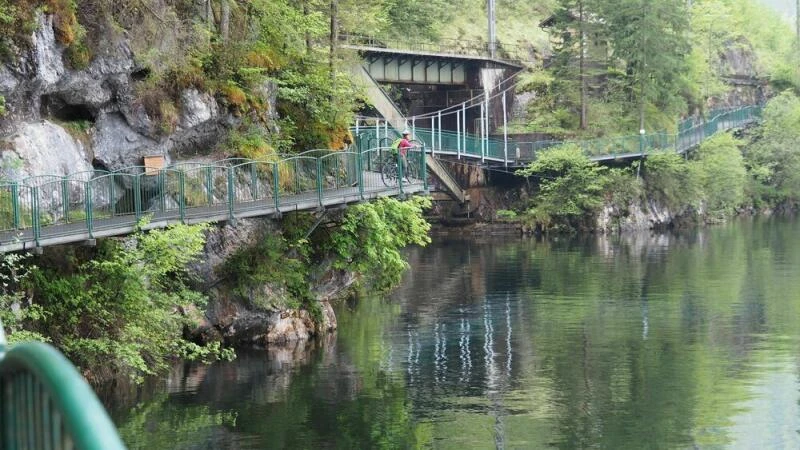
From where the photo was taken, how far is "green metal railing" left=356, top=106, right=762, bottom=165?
195ft

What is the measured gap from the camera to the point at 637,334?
29.7 metres

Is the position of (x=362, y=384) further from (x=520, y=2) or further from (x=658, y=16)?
(x=520, y=2)

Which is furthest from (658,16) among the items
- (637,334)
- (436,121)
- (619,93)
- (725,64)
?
(637,334)

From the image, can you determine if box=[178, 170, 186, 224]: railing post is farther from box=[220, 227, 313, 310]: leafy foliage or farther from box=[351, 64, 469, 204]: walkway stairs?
box=[351, 64, 469, 204]: walkway stairs

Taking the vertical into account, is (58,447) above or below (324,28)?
below

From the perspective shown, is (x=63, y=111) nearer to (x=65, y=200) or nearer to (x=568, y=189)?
(x=65, y=200)

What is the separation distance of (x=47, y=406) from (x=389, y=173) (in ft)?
90.8

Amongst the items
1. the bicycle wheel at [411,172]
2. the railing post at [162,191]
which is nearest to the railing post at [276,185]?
the railing post at [162,191]

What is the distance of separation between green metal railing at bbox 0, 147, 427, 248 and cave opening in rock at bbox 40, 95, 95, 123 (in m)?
1.50

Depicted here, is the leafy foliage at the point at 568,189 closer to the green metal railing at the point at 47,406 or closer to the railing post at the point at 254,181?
the railing post at the point at 254,181

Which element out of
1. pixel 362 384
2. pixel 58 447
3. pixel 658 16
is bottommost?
pixel 362 384

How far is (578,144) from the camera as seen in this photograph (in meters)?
64.1

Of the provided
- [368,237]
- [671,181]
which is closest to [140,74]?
[368,237]

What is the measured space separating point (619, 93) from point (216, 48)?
43.6 m
